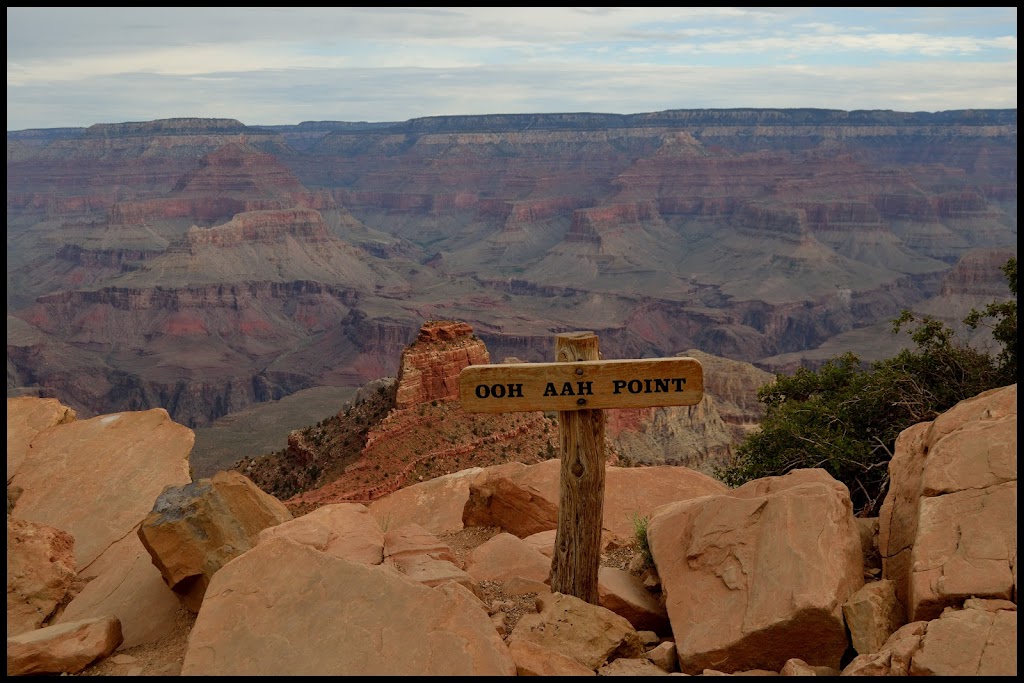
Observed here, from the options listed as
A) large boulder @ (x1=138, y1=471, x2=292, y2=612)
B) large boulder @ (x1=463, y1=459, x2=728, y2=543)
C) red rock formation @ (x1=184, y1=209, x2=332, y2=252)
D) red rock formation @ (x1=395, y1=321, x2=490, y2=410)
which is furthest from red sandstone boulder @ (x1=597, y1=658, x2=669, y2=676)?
red rock formation @ (x1=184, y1=209, x2=332, y2=252)

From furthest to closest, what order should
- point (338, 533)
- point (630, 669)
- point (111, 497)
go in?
point (111, 497)
point (338, 533)
point (630, 669)

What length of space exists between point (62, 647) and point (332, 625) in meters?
2.85

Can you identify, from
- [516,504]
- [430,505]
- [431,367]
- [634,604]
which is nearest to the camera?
[634,604]

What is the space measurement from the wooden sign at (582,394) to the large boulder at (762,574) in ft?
3.07

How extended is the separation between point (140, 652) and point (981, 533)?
8307mm

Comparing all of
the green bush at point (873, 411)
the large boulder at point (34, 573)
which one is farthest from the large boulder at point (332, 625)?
the green bush at point (873, 411)

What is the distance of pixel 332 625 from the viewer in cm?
834

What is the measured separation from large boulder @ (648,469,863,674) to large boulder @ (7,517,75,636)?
721 centimetres

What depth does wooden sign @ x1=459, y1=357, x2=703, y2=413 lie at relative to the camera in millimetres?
10133

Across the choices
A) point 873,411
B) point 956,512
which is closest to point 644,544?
point 956,512

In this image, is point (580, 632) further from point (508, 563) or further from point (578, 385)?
point (508, 563)

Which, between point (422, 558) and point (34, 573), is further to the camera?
point (34, 573)

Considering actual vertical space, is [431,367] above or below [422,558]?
below

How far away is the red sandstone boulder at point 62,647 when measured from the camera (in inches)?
351
